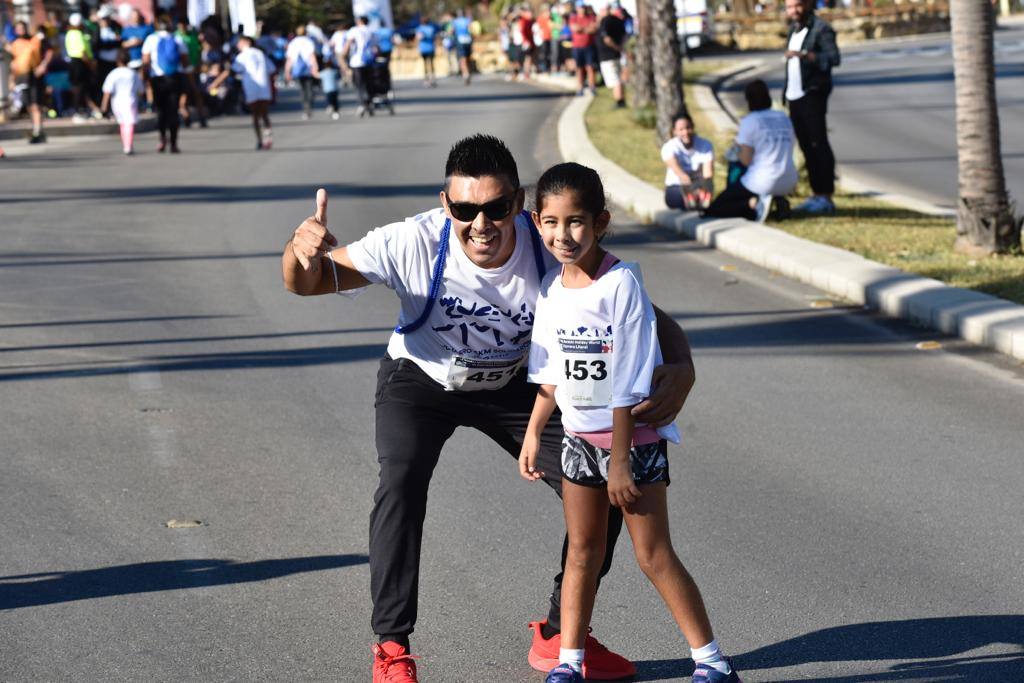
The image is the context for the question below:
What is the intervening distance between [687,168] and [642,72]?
12333mm

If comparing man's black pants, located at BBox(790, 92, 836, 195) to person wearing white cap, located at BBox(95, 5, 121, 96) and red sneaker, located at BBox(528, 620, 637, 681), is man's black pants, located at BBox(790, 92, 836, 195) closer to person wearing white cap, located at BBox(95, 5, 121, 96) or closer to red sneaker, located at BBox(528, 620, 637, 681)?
red sneaker, located at BBox(528, 620, 637, 681)

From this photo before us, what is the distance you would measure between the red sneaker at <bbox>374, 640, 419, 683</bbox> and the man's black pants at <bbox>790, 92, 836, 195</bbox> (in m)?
11.5

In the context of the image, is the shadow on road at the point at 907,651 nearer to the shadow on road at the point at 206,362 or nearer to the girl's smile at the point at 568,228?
the girl's smile at the point at 568,228

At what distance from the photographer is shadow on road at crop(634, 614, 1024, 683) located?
186 inches

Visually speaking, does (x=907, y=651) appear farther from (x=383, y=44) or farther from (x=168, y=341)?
(x=383, y=44)

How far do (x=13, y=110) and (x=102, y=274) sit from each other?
19367 mm

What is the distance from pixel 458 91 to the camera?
41.7 m

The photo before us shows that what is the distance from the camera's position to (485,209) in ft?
14.6

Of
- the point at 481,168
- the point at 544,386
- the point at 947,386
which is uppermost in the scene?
the point at 481,168

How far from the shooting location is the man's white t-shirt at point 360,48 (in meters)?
32.2

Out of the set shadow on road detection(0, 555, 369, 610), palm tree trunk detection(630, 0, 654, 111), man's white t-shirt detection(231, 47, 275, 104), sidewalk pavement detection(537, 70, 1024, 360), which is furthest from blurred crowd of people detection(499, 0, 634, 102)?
shadow on road detection(0, 555, 369, 610)

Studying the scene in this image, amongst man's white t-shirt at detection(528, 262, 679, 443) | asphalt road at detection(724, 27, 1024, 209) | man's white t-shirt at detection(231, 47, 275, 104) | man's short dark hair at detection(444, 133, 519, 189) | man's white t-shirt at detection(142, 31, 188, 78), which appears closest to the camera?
man's white t-shirt at detection(528, 262, 679, 443)

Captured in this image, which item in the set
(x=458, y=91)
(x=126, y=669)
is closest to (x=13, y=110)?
(x=458, y=91)

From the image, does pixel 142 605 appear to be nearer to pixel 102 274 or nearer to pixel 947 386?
pixel 947 386
